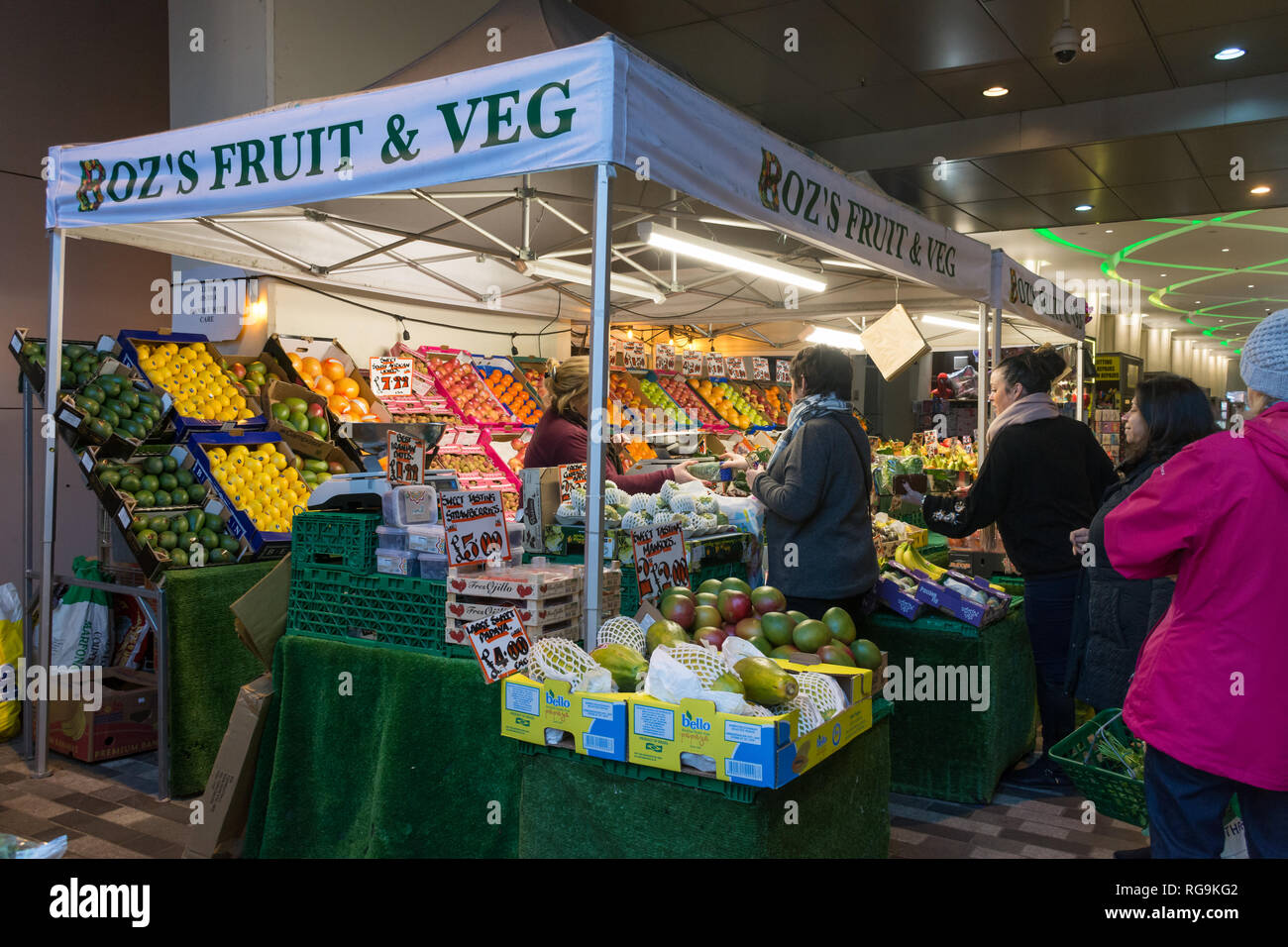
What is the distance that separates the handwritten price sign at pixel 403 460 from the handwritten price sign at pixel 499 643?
0.76m

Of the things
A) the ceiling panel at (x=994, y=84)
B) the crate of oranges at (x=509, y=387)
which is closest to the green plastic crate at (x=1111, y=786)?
the crate of oranges at (x=509, y=387)

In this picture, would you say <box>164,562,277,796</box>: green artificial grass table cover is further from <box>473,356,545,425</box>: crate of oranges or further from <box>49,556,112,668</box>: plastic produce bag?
<box>473,356,545,425</box>: crate of oranges

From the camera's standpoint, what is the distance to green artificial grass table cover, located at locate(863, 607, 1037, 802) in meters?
4.04

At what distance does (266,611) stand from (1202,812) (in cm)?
290

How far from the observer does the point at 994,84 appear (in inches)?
321

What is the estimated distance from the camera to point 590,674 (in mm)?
2314

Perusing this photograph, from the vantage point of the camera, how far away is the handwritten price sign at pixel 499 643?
252cm

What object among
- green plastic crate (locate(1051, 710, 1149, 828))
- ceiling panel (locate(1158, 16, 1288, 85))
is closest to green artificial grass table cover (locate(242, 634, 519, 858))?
green plastic crate (locate(1051, 710, 1149, 828))

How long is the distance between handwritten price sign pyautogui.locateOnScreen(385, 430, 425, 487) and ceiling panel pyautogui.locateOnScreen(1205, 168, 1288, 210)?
9079 mm

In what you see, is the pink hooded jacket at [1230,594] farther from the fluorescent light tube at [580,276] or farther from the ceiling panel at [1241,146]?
the ceiling panel at [1241,146]

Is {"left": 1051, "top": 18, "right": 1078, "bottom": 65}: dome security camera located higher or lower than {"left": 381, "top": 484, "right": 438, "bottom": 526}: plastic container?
higher

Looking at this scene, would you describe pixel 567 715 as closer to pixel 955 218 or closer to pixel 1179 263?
pixel 955 218

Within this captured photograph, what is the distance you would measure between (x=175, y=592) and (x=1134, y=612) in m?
3.80

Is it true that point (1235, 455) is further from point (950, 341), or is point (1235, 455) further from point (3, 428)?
point (950, 341)
